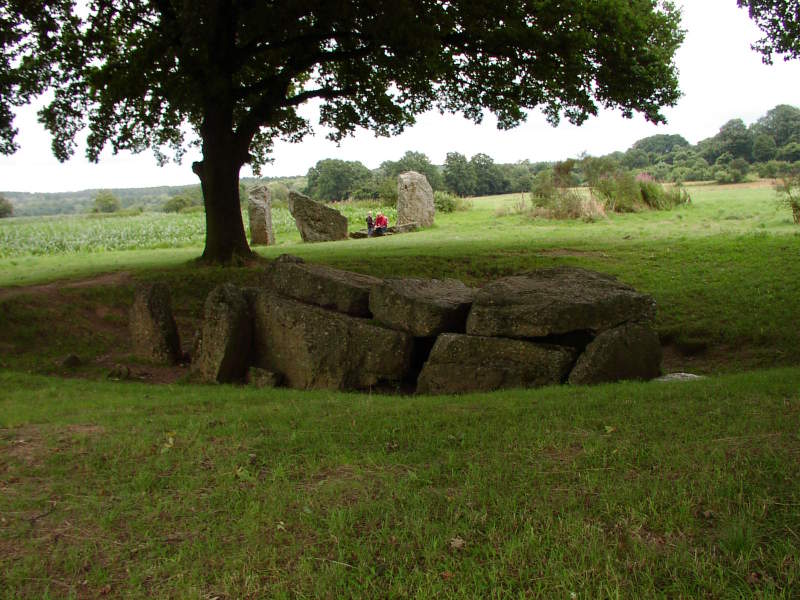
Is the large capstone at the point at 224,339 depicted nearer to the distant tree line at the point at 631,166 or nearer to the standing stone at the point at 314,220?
the standing stone at the point at 314,220

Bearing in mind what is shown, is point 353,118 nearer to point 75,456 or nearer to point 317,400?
point 317,400

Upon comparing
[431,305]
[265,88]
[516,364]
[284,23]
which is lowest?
[516,364]

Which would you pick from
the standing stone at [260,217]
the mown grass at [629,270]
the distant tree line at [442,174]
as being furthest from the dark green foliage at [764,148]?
the standing stone at [260,217]

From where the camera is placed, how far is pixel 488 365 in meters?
10.3

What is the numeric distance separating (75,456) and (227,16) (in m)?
15.1

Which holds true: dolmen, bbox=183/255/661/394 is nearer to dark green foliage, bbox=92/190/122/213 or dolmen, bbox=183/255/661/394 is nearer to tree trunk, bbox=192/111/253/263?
tree trunk, bbox=192/111/253/263

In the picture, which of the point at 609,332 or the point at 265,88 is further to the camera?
the point at 265,88

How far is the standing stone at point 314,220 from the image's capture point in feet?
102

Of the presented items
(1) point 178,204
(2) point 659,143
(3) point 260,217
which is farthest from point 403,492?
(2) point 659,143

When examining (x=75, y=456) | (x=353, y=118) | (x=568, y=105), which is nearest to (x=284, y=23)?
(x=353, y=118)

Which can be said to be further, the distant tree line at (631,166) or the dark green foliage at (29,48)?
the distant tree line at (631,166)

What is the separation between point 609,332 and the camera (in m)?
10.1

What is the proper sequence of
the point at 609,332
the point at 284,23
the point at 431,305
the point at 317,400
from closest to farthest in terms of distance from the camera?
the point at 317,400 < the point at 609,332 < the point at 431,305 < the point at 284,23

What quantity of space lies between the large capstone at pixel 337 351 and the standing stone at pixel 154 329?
304 cm
